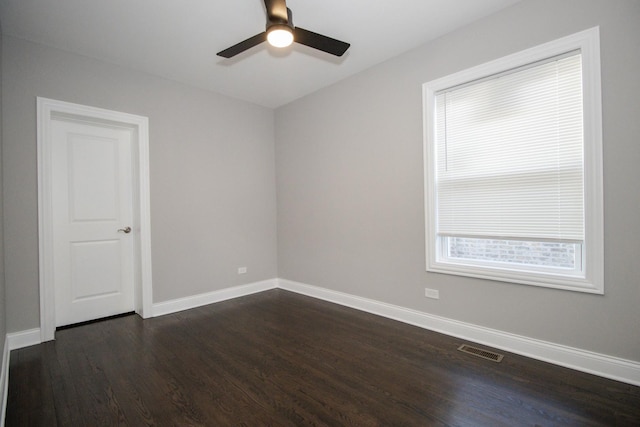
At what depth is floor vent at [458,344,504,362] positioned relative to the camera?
2.45 meters

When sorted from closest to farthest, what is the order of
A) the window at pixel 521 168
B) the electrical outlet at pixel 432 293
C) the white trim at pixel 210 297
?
the window at pixel 521 168 < the electrical outlet at pixel 432 293 < the white trim at pixel 210 297

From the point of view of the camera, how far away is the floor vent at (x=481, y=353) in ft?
8.04

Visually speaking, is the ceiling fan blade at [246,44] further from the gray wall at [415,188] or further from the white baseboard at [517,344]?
the white baseboard at [517,344]

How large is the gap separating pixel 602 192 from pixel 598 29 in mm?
1163

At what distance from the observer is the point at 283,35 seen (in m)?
2.08

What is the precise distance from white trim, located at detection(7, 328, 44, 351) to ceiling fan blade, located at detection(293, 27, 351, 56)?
3.58 m

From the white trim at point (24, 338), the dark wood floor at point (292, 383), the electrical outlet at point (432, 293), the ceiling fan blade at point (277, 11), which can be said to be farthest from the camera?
the electrical outlet at point (432, 293)

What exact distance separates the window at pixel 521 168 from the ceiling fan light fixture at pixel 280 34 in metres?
1.62

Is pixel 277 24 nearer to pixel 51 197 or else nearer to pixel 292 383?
pixel 292 383

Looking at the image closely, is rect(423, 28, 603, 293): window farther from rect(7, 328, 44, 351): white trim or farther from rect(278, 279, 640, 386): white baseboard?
rect(7, 328, 44, 351): white trim

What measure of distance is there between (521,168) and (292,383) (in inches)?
99.0

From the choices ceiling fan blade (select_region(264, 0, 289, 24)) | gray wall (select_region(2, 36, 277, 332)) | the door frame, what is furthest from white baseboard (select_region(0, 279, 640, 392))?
ceiling fan blade (select_region(264, 0, 289, 24))

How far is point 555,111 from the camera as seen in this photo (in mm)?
2354

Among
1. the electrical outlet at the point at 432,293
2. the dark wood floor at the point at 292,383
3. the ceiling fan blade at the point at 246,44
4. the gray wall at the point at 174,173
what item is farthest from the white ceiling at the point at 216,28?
the dark wood floor at the point at 292,383
